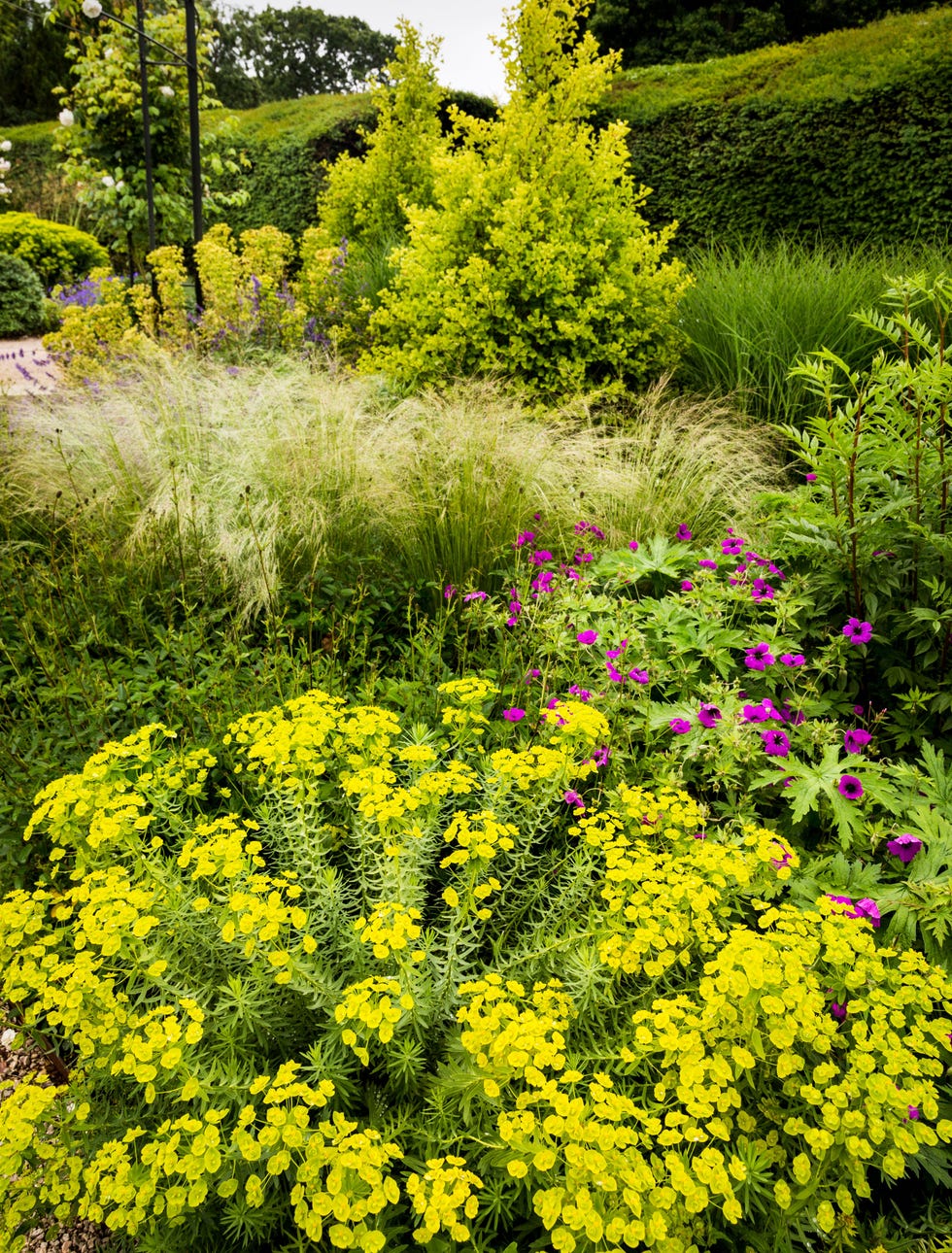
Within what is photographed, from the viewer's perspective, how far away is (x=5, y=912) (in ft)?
4.37

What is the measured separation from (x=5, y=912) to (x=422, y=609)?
191 cm

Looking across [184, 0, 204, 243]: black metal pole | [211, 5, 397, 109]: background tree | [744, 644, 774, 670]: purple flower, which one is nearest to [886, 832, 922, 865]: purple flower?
[744, 644, 774, 670]: purple flower

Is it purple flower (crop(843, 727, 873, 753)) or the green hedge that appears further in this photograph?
the green hedge

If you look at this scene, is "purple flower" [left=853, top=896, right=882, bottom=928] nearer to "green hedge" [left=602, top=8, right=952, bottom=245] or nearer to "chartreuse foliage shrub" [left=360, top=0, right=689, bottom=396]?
"chartreuse foliage shrub" [left=360, top=0, right=689, bottom=396]

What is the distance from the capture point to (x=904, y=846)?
1657 millimetres

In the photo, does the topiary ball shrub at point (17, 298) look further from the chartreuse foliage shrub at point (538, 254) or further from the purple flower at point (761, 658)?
the purple flower at point (761, 658)

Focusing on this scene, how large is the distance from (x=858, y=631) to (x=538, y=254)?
9.99 ft

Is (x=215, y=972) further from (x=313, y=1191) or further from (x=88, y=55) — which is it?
(x=88, y=55)

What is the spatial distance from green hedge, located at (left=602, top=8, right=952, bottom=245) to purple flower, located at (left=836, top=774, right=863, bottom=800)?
6.78 m

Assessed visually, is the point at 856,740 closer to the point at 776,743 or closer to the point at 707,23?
the point at 776,743

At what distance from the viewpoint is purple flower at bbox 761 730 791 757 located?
181 centimetres

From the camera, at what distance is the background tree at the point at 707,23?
14.3 metres

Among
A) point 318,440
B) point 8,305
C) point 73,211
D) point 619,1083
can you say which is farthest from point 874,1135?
point 73,211

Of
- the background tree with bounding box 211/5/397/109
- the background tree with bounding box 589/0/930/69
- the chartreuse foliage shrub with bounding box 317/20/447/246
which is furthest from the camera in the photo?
the background tree with bounding box 211/5/397/109
